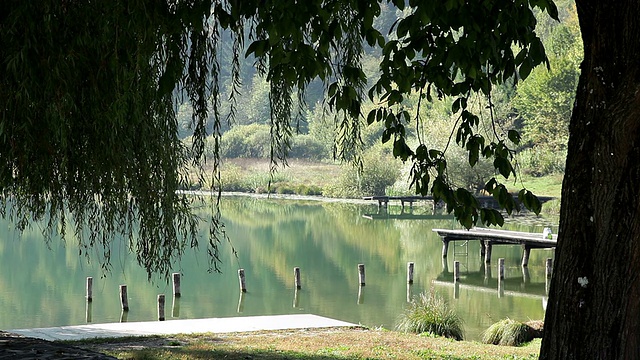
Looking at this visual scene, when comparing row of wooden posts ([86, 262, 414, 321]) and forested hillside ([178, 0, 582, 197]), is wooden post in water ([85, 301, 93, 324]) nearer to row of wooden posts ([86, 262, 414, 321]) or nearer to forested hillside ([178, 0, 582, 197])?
row of wooden posts ([86, 262, 414, 321])

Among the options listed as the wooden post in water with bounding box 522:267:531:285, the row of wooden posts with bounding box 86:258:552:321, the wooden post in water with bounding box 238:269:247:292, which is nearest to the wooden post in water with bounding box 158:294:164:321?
the row of wooden posts with bounding box 86:258:552:321

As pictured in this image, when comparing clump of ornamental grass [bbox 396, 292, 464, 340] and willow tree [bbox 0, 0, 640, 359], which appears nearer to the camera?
willow tree [bbox 0, 0, 640, 359]

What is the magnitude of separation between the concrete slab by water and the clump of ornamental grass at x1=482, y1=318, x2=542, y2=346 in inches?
102

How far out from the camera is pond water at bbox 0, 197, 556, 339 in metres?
21.5

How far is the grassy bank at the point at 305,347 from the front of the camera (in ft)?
35.6

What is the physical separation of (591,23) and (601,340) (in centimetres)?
152

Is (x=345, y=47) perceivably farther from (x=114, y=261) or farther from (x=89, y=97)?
(x=114, y=261)

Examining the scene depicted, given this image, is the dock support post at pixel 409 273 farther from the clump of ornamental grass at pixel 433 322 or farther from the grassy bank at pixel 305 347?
the grassy bank at pixel 305 347

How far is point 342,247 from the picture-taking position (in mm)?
35531

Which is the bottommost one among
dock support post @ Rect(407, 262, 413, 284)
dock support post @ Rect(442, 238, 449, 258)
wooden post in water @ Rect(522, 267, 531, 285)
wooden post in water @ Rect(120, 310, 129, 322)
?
wooden post in water @ Rect(120, 310, 129, 322)

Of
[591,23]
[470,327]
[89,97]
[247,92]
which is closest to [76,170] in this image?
[89,97]

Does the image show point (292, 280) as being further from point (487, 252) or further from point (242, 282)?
point (487, 252)

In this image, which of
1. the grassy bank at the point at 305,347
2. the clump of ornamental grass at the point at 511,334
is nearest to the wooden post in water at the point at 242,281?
the clump of ornamental grass at the point at 511,334

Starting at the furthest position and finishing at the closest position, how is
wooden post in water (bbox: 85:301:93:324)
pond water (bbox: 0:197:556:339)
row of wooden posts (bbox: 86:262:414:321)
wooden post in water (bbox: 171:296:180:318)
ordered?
pond water (bbox: 0:197:556:339) < wooden post in water (bbox: 171:296:180:318) < wooden post in water (bbox: 85:301:93:324) < row of wooden posts (bbox: 86:262:414:321)
